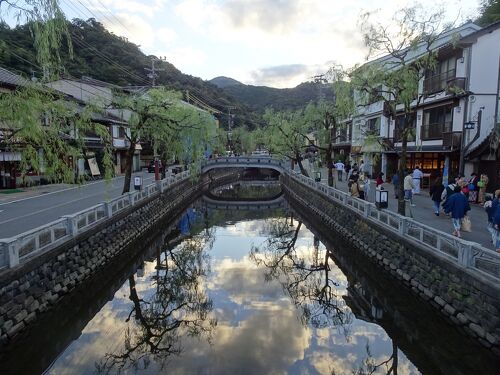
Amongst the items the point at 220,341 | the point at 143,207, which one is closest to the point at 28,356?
the point at 220,341

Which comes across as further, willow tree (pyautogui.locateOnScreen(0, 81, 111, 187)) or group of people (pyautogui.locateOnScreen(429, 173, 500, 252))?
group of people (pyautogui.locateOnScreen(429, 173, 500, 252))

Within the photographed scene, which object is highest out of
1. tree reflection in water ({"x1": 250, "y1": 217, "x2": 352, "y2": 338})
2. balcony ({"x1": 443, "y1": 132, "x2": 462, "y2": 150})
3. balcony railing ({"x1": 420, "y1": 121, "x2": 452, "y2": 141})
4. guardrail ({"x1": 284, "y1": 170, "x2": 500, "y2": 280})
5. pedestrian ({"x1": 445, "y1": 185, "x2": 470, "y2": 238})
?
balcony railing ({"x1": 420, "y1": 121, "x2": 452, "y2": 141})

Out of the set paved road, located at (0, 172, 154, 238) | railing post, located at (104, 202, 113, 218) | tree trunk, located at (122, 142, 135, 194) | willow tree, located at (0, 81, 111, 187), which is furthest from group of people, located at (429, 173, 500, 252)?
tree trunk, located at (122, 142, 135, 194)

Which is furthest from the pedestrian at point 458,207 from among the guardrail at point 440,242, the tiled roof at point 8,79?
the tiled roof at point 8,79

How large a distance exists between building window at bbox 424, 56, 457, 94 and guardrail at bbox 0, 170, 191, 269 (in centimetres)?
1856

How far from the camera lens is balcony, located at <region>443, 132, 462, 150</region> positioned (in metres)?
22.1

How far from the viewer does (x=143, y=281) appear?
1556 centimetres

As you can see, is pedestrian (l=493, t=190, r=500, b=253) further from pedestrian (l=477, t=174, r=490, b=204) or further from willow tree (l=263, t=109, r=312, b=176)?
willow tree (l=263, t=109, r=312, b=176)

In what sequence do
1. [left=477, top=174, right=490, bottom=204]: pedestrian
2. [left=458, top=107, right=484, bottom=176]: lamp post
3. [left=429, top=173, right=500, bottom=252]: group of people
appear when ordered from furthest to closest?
[left=458, top=107, right=484, bottom=176]: lamp post → [left=477, top=174, right=490, bottom=204]: pedestrian → [left=429, top=173, right=500, bottom=252]: group of people

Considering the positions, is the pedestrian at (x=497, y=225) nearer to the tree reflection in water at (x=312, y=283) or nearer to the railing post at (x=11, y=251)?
the tree reflection in water at (x=312, y=283)

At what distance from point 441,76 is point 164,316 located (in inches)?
869

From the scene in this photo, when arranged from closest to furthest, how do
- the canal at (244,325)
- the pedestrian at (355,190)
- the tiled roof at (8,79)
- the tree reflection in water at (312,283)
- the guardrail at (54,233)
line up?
the canal at (244,325) < the guardrail at (54,233) < the tree reflection in water at (312,283) < the pedestrian at (355,190) < the tiled roof at (8,79)

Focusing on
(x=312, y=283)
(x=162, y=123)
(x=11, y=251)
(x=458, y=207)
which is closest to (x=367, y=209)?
(x=312, y=283)

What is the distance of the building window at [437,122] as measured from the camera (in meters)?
23.5
